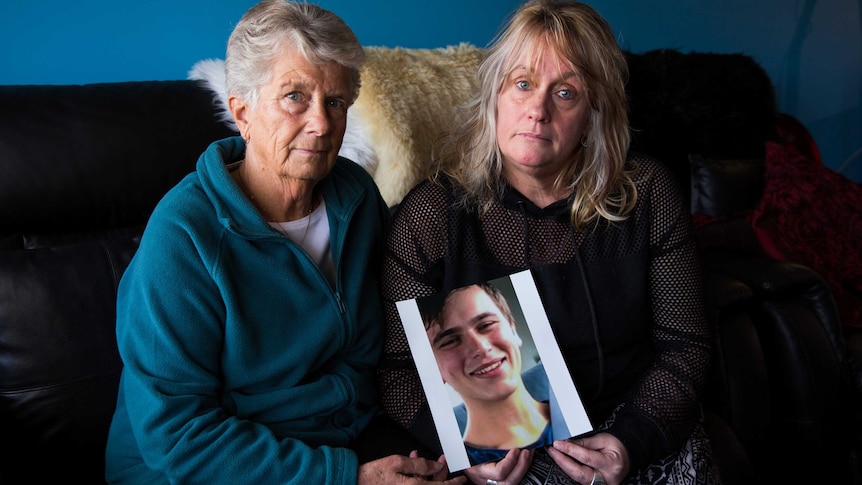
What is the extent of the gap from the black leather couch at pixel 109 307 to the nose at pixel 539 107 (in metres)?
0.67

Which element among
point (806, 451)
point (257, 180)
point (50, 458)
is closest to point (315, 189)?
point (257, 180)

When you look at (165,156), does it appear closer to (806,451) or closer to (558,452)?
(558,452)

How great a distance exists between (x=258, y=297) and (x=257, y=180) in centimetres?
20

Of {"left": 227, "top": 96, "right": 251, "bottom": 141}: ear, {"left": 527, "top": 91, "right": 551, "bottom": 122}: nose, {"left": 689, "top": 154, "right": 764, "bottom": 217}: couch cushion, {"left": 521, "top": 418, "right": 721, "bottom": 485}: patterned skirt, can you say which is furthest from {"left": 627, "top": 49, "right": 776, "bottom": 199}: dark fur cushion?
{"left": 227, "top": 96, "right": 251, "bottom": 141}: ear

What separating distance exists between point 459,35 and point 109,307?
1.44 m

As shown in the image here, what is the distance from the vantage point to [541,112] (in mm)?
1224

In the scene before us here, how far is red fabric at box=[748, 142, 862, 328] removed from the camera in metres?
2.04

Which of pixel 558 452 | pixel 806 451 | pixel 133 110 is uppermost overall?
pixel 133 110

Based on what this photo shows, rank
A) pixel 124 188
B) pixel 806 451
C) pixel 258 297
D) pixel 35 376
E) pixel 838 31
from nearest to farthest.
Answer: pixel 258 297
pixel 35 376
pixel 124 188
pixel 806 451
pixel 838 31

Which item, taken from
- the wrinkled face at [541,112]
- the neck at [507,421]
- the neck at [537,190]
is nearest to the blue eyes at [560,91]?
the wrinkled face at [541,112]

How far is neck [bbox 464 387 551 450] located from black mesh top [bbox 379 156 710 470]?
14 centimetres

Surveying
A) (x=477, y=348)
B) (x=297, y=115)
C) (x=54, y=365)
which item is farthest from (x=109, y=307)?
(x=477, y=348)

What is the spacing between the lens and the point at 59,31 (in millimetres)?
1658

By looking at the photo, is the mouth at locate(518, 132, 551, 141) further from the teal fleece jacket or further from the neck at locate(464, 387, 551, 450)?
the neck at locate(464, 387, 551, 450)
